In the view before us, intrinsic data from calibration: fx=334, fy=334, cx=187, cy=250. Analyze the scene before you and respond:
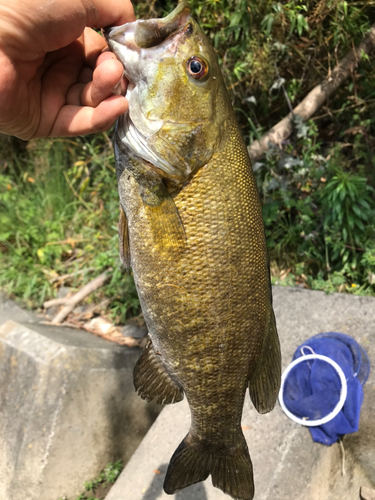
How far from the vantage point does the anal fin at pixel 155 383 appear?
1.55 m

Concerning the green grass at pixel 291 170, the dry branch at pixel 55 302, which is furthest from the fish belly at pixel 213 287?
the dry branch at pixel 55 302

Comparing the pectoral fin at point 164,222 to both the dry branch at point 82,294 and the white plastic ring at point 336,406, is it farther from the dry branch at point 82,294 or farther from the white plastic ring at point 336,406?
the dry branch at point 82,294

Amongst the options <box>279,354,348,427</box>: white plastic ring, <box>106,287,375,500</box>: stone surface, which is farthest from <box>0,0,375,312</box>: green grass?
<box>279,354,348,427</box>: white plastic ring

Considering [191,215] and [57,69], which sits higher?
[57,69]

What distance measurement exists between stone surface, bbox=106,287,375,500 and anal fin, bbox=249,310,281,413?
100cm

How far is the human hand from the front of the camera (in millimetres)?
1274

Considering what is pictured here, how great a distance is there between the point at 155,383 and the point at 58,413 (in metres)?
1.39

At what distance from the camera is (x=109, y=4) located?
141 cm

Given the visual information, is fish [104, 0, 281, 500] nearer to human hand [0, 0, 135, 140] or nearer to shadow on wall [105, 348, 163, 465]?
human hand [0, 0, 135, 140]

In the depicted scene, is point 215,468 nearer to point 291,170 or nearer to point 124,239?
point 124,239

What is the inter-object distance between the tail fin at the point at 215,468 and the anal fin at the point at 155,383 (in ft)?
0.76

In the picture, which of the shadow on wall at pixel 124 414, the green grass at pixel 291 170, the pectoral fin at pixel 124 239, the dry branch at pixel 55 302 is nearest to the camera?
the pectoral fin at pixel 124 239

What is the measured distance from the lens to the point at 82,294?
12.7 ft

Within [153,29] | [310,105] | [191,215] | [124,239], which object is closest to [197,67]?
[153,29]
